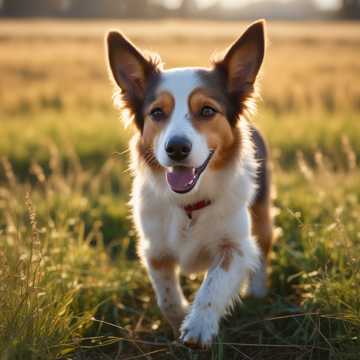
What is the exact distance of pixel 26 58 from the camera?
68.4 feet

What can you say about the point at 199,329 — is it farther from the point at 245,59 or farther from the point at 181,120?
the point at 245,59

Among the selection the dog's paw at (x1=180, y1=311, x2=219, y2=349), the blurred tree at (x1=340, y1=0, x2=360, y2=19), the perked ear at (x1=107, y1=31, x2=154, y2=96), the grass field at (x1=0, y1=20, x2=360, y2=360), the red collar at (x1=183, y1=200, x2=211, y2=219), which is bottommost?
the blurred tree at (x1=340, y1=0, x2=360, y2=19)

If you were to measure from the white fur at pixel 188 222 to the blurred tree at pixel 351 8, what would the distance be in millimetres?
50740

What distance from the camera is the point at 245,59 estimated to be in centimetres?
412

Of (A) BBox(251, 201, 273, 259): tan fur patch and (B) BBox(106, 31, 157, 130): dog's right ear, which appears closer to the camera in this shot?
(B) BBox(106, 31, 157, 130): dog's right ear

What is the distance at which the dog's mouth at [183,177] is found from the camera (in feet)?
12.2

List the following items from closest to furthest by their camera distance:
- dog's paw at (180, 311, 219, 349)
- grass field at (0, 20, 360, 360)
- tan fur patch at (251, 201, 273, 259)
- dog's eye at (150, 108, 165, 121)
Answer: dog's paw at (180, 311, 219, 349), grass field at (0, 20, 360, 360), dog's eye at (150, 108, 165, 121), tan fur patch at (251, 201, 273, 259)

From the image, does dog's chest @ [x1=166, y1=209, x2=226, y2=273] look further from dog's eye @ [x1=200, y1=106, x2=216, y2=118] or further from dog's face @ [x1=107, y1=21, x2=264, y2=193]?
dog's eye @ [x1=200, y1=106, x2=216, y2=118]

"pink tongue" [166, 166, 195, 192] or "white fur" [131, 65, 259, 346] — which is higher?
"pink tongue" [166, 166, 195, 192]

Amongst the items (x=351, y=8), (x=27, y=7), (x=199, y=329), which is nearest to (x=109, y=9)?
(x=27, y=7)

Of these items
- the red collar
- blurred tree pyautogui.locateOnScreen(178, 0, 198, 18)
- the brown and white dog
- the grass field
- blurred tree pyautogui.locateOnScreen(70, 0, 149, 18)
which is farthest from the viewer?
blurred tree pyautogui.locateOnScreen(178, 0, 198, 18)

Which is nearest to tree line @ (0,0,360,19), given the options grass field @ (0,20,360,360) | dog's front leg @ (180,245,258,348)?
grass field @ (0,20,360,360)

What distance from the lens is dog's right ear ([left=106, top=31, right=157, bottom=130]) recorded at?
4.10 meters

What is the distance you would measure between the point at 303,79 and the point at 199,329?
14140 millimetres
